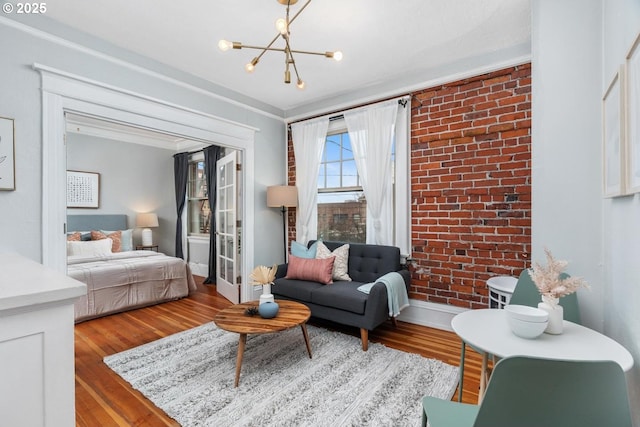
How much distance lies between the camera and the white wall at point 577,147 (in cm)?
151

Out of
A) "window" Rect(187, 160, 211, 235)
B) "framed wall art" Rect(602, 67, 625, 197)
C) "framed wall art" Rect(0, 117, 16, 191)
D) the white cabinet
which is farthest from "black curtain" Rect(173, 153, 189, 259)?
"framed wall art" Rect(602, 67, 625, 197)

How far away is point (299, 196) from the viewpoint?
13.1ft

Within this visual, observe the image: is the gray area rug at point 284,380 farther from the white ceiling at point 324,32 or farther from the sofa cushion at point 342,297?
the white ceiling at point 324,32

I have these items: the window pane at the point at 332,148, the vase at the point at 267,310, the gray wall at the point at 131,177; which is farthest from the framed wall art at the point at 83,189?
the vase at the point at 267,310

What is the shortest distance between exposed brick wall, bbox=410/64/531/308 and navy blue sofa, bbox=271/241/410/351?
1.25 ft

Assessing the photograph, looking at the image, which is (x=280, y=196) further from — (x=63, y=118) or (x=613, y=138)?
(x=613, y=138)

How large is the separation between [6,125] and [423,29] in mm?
3177

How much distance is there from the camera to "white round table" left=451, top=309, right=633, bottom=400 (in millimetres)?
1112

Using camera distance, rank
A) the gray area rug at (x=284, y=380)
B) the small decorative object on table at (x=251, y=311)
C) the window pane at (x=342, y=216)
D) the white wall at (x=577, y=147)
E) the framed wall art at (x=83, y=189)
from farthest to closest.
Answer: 1. the framed wall art at (x=83, y=189)
2. the window pane at (x=342, y=216)
3. the small decorative object on table at (x=251, y=311)
4. the gray area rug at (x=284, y=380)
5. the white wall at (x=577, y=147)

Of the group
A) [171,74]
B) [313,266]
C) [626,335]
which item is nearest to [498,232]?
[626,335]

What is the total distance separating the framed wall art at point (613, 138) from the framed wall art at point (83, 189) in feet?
21.1

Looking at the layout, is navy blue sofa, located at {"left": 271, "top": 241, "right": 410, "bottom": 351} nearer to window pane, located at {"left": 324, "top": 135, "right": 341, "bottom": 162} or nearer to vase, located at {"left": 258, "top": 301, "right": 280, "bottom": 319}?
vase, located at {"left": 258, "top": 301, "right": 280, "bottom": 319}

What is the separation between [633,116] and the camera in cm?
110

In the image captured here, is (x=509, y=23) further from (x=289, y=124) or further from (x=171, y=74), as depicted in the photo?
(x=171, y=74)
